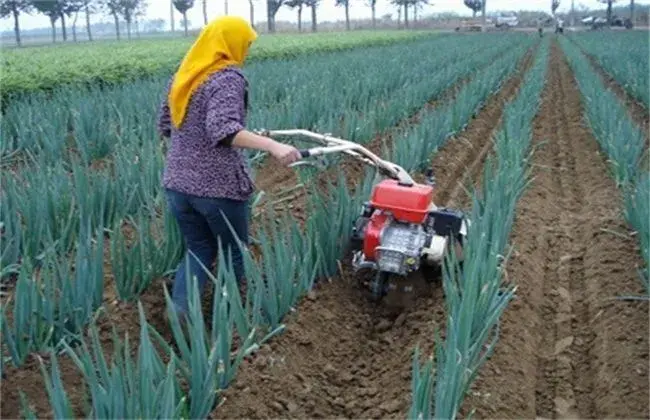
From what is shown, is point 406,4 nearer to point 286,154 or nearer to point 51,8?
point 51,8

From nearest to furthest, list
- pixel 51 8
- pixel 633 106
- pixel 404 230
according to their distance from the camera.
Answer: pixel 404 230 < pixel 633 106 < pixel 51 8

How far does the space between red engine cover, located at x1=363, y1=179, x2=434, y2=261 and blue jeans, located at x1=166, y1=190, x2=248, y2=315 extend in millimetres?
556

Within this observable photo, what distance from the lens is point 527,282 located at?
383 cm

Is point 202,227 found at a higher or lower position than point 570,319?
higher

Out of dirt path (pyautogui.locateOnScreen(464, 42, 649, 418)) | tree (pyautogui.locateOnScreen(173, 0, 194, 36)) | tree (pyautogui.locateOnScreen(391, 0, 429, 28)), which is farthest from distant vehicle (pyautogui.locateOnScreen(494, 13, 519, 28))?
dirt path (pyautogui.locateOnScreen(464, 42, 649, 418))

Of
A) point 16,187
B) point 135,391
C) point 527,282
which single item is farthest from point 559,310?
point 16,187

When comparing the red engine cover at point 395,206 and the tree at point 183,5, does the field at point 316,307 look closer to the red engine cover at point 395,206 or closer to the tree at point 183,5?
the red engine cover at point 395,206

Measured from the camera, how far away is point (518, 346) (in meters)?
3.15

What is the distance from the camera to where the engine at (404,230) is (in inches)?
125

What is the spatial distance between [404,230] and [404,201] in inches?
5.0

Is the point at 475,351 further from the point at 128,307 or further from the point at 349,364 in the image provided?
the point at 128,307

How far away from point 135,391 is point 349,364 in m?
1.38

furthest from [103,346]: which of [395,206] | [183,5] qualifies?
[183,5]

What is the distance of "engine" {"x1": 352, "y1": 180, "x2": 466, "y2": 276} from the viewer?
317cm
